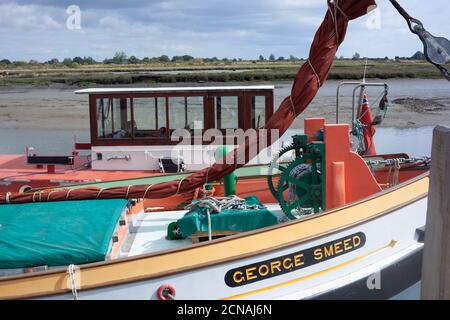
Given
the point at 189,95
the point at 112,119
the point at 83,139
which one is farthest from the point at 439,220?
the point at 83,139

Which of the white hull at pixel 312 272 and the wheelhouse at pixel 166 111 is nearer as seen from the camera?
the white hull at pixel 312 272

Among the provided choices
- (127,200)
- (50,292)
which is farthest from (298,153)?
(50,292)

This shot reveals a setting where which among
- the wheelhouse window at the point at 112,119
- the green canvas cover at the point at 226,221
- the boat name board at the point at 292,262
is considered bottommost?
the boat name board at the point at 292,262

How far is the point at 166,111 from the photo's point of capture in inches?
365

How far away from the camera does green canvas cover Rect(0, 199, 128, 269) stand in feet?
15.2

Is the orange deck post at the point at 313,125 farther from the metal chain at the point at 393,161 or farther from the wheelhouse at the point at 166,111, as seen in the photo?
the wheelhouse at the point at 166,111

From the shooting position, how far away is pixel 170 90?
9250mm

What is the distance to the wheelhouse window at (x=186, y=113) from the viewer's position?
9.31 metres

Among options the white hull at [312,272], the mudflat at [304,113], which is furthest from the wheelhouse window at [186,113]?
the mudflat at [304,113]

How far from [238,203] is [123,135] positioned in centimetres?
388

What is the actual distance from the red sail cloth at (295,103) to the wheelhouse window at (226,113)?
357 cm

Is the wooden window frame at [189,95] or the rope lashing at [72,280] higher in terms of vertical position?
the wooden window frame at [189,95]

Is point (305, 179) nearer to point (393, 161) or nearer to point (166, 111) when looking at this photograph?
point (393, 161)

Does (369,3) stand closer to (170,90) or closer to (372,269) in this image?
(372,269)
